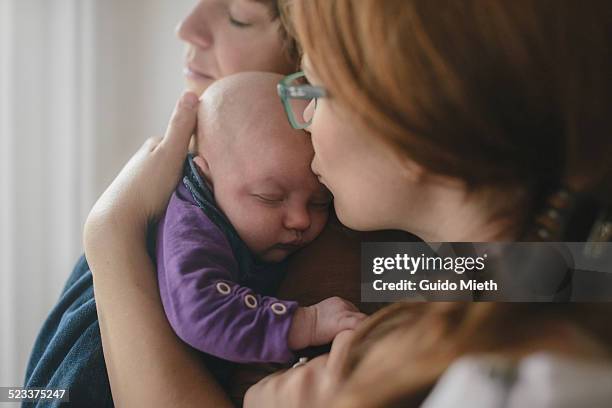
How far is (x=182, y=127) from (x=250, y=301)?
0.25m

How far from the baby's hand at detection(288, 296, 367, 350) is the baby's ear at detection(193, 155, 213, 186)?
0.19 meters

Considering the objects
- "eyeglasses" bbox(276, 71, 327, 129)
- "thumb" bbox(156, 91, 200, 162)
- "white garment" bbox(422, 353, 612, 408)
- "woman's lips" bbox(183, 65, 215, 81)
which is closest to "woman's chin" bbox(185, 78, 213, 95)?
"woman's lips" bbox(183, 65, 215, 81)

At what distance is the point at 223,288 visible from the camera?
79 centimetres

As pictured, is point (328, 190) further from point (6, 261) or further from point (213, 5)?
point (6, 261)

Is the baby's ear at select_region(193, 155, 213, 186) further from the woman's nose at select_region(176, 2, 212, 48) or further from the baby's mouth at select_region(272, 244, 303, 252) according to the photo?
the woman's nose at select_region(176, 2, 212, 48)

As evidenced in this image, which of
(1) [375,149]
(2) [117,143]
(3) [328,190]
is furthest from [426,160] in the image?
(2) [117,143]

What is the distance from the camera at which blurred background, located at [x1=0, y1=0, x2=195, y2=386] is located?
3.52ft

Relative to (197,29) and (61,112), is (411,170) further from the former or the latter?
(61,112)

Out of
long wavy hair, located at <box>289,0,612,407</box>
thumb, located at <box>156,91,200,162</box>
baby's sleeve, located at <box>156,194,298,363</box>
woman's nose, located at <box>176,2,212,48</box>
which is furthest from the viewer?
woman's nose, located at <box>176,2,212,48</box>

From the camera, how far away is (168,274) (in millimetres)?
812

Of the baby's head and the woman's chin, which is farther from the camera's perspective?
the woman's chin

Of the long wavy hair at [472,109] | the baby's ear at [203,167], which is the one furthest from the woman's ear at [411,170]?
the baby's ear at [203,167]

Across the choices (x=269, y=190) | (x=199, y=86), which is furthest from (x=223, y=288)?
(x=199, y=86)

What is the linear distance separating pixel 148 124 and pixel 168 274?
13.4 inches
